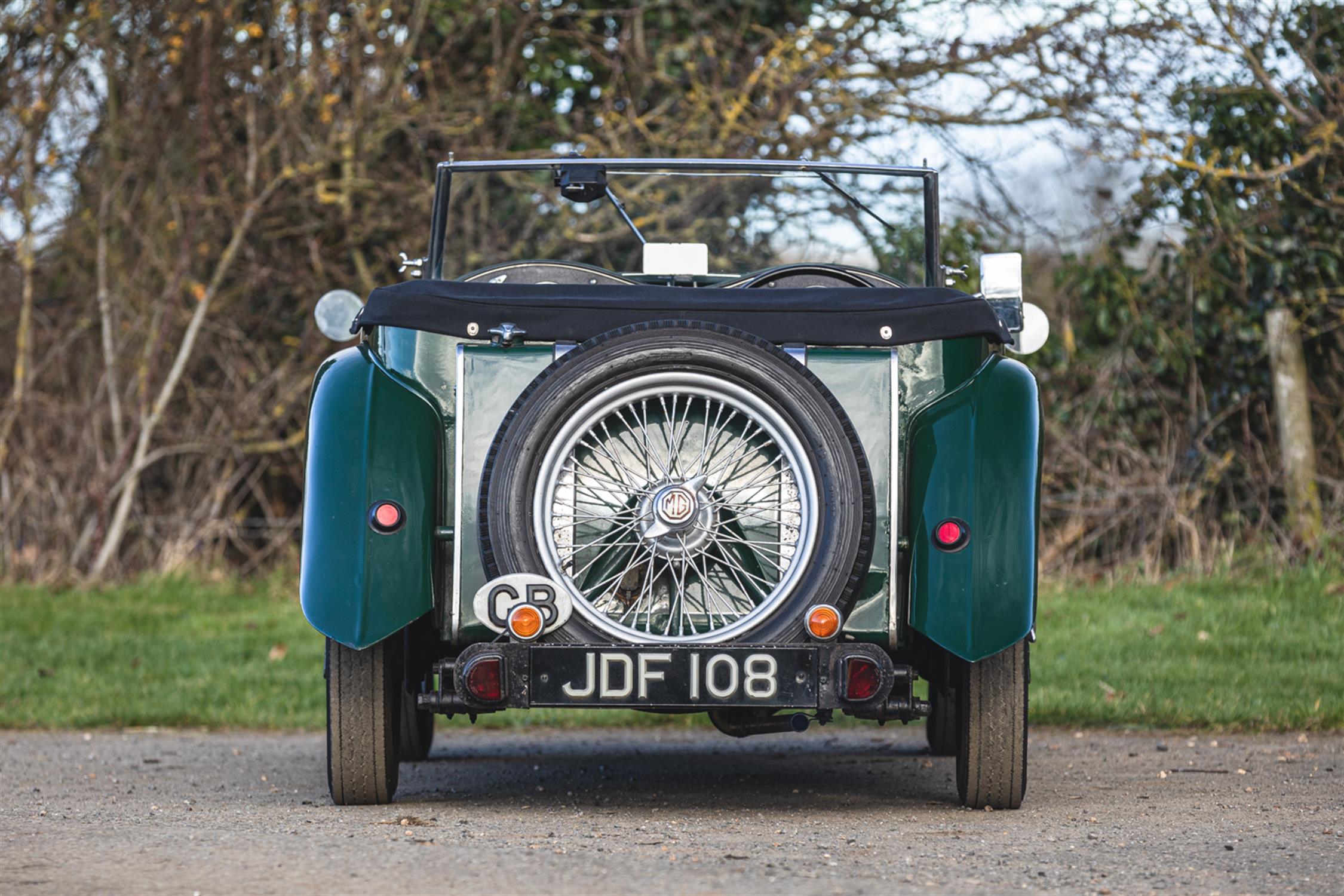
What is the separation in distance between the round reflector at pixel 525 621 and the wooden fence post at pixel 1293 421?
20.5ft

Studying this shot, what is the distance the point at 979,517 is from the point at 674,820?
114cm

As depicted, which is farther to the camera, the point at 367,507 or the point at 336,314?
the point at 336,314

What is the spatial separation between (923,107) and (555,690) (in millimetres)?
7837

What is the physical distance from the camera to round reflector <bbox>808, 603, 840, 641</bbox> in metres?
4.06

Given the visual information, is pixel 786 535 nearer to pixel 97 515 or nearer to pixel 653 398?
pixel 653 398

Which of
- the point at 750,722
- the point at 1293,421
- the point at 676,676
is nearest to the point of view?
the point at 676,676

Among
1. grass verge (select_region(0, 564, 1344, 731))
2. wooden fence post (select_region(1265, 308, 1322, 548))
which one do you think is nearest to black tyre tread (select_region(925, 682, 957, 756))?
grass verge (select_region(0, 564, 1344, 731))

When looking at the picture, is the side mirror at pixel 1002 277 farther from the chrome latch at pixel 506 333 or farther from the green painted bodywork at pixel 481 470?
the chrome latch at pixel 506 333

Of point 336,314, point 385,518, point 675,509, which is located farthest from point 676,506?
point 336,314

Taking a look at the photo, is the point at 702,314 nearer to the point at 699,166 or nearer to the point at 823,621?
the point at 823,621

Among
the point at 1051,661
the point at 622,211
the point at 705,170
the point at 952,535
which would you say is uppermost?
the point at 705,170

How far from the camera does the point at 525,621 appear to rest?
4055 millimetres

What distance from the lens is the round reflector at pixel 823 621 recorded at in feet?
13.3

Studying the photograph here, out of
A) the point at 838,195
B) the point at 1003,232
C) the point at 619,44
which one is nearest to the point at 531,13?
the point at 619,44
